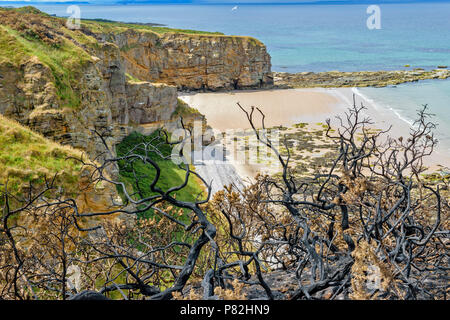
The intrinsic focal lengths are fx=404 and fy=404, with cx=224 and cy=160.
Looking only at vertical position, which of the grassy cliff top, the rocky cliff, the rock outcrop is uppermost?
the rock outcrop

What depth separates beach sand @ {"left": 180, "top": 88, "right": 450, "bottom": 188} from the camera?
4394 cm

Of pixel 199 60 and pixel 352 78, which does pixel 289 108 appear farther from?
pixel 352 78

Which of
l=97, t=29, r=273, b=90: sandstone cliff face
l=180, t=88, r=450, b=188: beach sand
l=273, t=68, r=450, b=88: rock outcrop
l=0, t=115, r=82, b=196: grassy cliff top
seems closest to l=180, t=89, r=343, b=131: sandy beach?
l=180, t=88, r=450, b=188: beach sand

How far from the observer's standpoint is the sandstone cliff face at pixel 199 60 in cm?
5925

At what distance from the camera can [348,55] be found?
3831 inches

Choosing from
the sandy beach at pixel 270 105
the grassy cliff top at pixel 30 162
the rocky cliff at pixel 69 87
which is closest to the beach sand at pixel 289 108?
the sandy beach at pixel 270 105

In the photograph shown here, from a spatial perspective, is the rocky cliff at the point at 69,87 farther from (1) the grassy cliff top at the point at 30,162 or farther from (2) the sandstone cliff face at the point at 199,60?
(2) the sandstone cliff face at the point at 199,60

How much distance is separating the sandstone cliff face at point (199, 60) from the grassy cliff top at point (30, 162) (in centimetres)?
4759

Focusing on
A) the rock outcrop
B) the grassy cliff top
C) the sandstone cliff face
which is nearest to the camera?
the grassy cliff top

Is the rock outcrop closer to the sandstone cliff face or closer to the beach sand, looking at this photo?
the beach sand

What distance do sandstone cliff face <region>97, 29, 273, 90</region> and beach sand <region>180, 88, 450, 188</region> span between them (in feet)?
10.9
